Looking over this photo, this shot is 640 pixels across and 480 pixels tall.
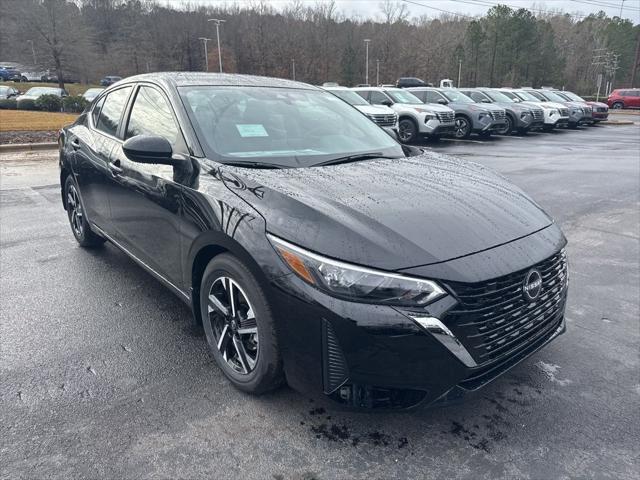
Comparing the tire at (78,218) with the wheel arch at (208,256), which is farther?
the tire at (78,218)

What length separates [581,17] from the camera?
319ft

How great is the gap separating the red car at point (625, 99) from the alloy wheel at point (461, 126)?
32.5 meters

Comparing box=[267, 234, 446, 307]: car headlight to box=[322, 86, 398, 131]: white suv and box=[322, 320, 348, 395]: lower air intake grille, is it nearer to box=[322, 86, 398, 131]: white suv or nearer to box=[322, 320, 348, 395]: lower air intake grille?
box=[322, 320, 348, 395]: lower air intake grille

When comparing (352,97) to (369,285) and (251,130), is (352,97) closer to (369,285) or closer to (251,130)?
(251,130)

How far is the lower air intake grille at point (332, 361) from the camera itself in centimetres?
206

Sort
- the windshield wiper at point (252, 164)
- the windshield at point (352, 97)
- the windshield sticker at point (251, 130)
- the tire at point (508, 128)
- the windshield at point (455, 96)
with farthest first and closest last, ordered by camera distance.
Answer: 1. the tire at point (508, 128)
2. the windshield at point (455, 96)
3. the windshield at point (352, 97)
4. the windshield sticker at point (251, 130)
5. the windshield wiper at point (252, 164)

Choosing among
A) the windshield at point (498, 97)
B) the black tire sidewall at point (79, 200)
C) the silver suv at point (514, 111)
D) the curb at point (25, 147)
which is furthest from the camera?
the windshield at point (498, 97)

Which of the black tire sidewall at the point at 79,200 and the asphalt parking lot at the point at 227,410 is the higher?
the black tire sidewall at the point at 79,200

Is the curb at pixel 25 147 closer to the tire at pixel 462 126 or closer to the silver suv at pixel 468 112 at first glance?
the silver suv at pixel 468 112

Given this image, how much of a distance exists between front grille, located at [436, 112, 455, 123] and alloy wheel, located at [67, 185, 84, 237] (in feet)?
42.0

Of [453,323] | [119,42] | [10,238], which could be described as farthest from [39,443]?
[119,42]

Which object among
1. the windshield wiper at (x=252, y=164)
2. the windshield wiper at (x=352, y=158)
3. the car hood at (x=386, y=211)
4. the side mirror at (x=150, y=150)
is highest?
the side mirror at (x=150, y=150)

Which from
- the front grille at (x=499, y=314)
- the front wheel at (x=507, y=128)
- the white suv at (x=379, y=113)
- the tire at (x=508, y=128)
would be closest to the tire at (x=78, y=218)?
the front grille at (x=499, y=314)

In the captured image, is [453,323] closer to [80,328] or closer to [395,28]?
[80,328]
